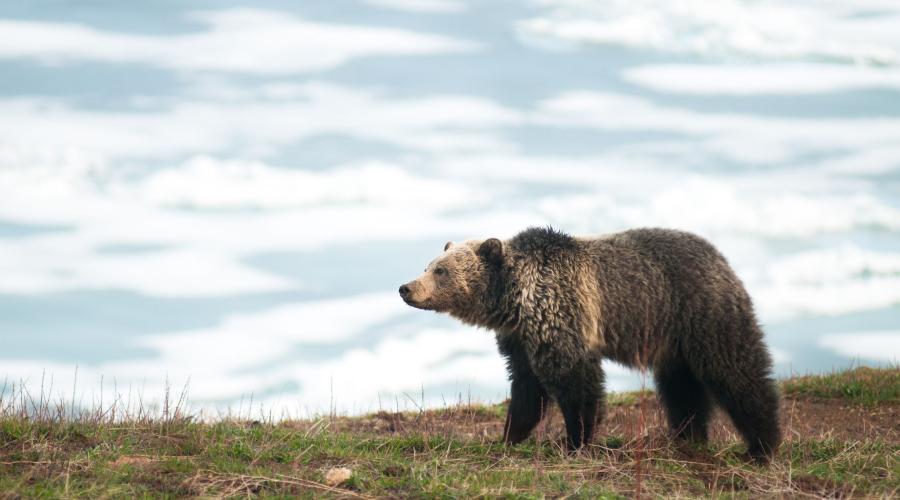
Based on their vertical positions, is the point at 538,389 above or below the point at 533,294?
below

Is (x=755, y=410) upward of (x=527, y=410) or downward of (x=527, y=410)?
downward

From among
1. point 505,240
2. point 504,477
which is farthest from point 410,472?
point 505,240

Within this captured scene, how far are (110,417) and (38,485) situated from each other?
83.6 inches

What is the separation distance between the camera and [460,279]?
973 centimetres

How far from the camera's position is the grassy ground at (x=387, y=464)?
705 cm

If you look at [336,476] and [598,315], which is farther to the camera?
[598,315]

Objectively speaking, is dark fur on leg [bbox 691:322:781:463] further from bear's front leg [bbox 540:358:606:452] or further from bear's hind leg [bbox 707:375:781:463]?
bear's front leg [bbox 540:358:606:452]

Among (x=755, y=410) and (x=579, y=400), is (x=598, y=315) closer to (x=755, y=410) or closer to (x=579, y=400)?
(x=579, y=400)

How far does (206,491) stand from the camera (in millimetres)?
6906

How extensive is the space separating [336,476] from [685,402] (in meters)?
4.34

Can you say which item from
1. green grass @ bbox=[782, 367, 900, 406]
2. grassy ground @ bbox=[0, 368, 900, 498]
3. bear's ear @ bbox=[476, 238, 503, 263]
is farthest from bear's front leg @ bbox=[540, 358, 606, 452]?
green grass @ bbox=[782, 367, 900, 406]

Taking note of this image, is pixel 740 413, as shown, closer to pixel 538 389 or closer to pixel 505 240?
pixel 538 389

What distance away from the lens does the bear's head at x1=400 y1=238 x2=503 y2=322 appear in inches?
382

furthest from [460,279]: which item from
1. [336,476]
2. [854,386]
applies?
[854,386]
